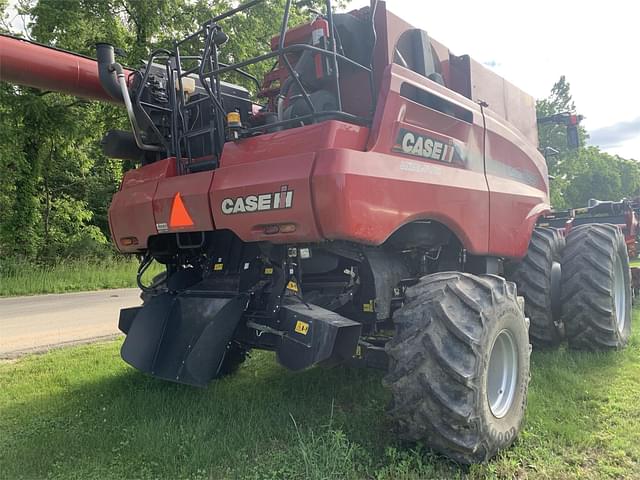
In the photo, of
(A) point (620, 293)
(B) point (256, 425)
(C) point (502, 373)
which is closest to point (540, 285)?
(A) point (620, 293)

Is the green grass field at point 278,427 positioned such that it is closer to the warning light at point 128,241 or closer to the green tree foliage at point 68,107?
the warning light at point 128,241

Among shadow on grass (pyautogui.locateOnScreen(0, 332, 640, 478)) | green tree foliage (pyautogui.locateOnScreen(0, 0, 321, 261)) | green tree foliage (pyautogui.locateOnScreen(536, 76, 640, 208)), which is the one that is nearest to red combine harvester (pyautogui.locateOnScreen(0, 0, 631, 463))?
shadow on grass (pyautogui.locateOnScreen(0, 332, 640, 478))

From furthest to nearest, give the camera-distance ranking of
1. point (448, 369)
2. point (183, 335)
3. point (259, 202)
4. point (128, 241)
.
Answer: point (128, 241) → point (183, 335) → point (259, 202) → point (448, 369)

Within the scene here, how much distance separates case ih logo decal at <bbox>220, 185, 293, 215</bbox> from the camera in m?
3.11

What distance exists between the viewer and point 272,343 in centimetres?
356

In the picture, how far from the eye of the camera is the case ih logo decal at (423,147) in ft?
11.1

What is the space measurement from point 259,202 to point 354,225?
681 millimetres

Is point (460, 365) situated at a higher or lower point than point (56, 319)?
higher

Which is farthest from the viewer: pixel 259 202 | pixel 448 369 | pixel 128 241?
pixel 128 241

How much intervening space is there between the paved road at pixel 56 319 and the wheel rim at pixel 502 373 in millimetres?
5547

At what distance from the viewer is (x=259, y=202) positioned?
10.8 ft

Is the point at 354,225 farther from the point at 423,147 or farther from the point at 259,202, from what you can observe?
the point at 423,147

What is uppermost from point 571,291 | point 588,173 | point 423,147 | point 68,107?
point 588,173

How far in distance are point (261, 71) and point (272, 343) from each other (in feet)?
47.1
